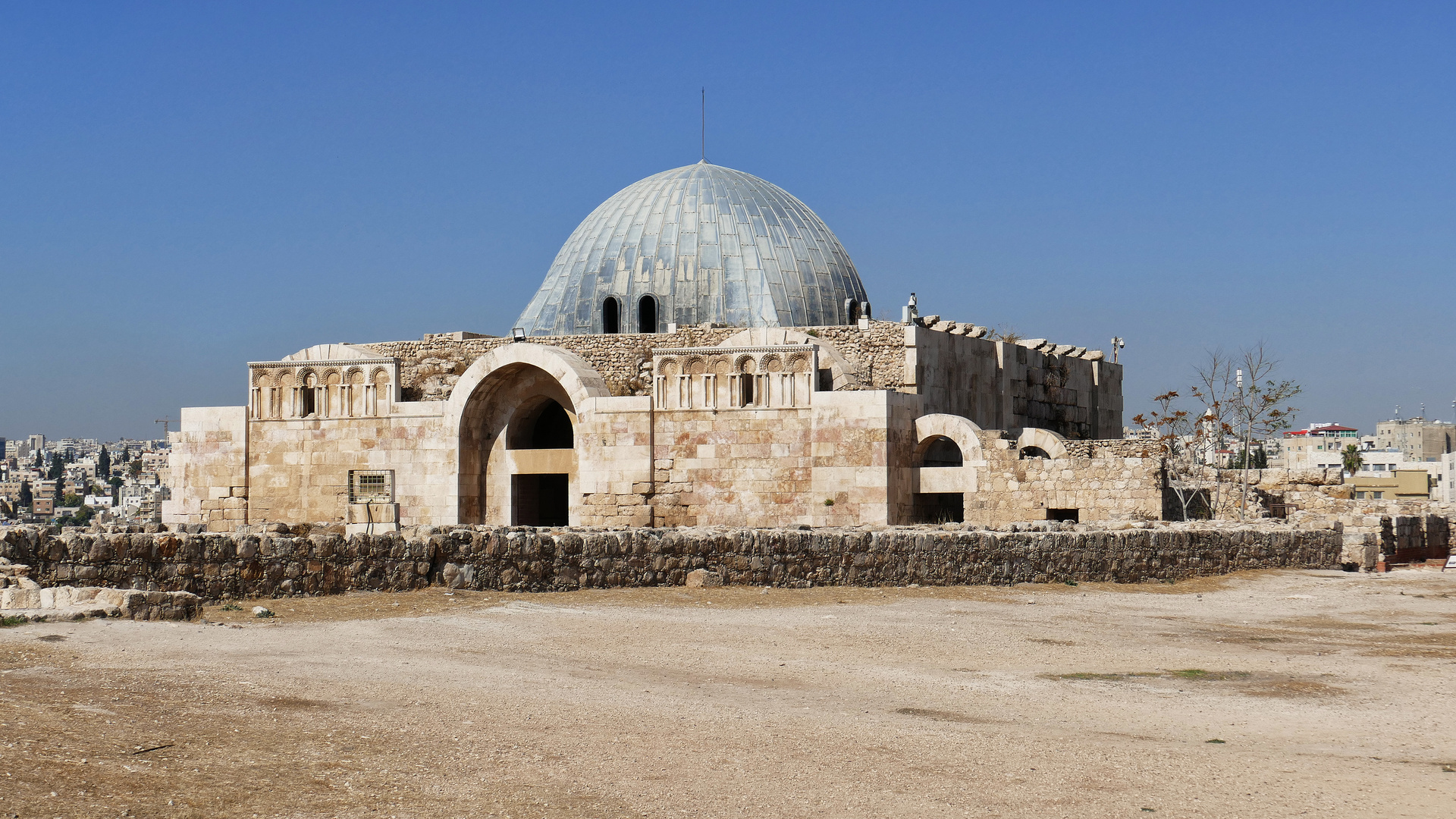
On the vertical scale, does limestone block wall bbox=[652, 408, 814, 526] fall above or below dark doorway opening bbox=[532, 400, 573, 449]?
below

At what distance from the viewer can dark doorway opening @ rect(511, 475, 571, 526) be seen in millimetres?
22891

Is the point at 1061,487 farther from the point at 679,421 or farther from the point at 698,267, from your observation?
the point at 698,267

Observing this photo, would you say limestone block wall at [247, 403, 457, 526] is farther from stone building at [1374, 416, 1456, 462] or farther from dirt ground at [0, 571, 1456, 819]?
stone building at [1374, 416, 1456, 462]

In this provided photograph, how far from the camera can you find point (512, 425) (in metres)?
22.9

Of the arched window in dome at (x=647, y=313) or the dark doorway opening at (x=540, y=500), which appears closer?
the dark doorway opening at (x=540, y=500)

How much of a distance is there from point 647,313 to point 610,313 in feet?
2.48

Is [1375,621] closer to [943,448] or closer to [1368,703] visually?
[1368,703]

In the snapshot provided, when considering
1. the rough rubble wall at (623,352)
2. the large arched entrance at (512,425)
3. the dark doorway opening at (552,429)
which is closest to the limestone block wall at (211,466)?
the rough rubble wall at (623,352)

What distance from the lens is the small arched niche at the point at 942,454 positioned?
74.1 ft

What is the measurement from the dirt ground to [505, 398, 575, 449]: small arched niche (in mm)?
12406

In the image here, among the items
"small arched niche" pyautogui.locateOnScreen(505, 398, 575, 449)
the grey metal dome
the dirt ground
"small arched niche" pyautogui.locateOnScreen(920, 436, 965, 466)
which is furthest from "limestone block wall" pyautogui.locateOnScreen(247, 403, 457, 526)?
the dirt ground

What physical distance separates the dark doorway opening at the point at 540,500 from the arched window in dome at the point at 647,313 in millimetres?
3484

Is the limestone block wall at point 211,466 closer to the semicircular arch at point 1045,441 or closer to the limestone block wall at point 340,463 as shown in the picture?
the limestone block wall at point 340,463

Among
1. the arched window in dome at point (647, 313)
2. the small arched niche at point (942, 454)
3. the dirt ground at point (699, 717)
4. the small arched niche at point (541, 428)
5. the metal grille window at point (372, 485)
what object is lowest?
the dirt ground at point (699, 717)
